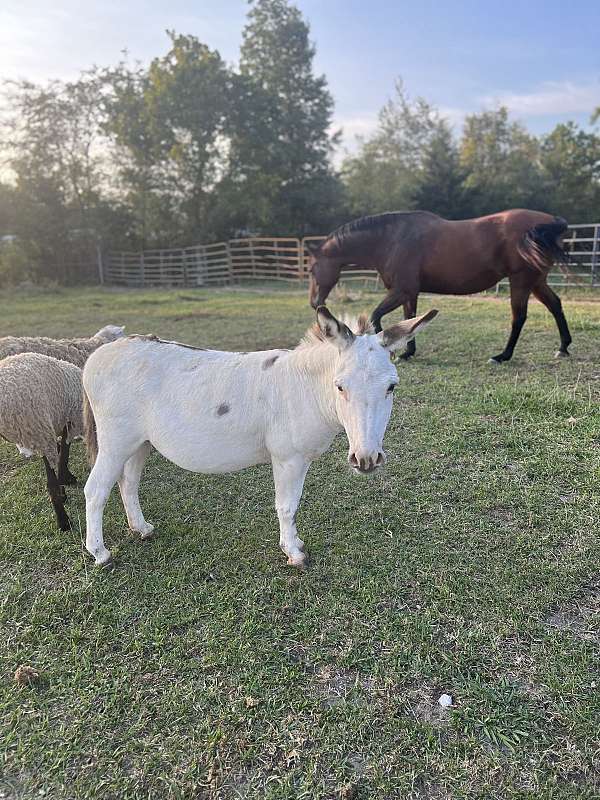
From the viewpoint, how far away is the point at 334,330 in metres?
2.59

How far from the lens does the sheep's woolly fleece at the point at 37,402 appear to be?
351 cm

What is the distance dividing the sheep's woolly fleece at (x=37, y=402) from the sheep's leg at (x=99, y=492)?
2.16ft

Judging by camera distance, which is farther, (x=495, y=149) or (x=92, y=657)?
(x=495, y=149)

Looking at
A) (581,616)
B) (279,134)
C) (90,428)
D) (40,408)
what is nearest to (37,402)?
(40,408)

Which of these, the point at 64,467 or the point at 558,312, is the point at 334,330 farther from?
the point at 558,312

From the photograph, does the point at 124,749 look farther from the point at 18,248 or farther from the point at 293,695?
the point at 18,248

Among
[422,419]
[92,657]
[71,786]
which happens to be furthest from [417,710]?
[422,419]

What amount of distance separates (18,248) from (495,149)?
1279 inches

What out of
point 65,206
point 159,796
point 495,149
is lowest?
point 159,796

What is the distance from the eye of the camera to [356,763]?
6.38 ft

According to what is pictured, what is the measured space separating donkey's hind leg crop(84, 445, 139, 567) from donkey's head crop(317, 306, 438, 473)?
1467 millimetres

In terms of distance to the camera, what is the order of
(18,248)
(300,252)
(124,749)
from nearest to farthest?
(124,749)
(300,252)
(18,248)

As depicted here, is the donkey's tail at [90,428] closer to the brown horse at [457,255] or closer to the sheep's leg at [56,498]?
the sheep's leg at [56,498]

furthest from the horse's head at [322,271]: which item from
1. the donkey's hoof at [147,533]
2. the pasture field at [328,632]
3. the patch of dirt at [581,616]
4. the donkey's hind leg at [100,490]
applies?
the patch of dirt at [581,616]
